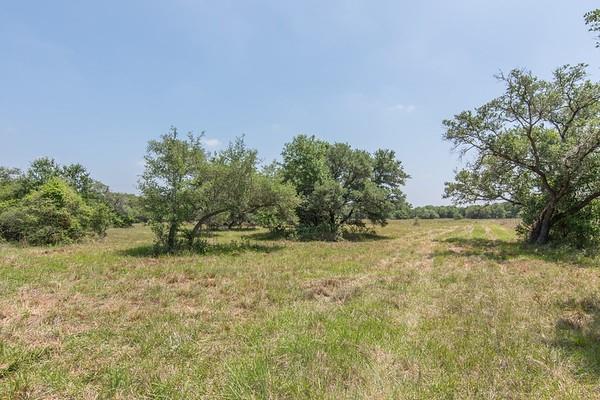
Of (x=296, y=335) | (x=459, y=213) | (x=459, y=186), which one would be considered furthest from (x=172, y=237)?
(x=459, y=213)

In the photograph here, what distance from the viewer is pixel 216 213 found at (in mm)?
18781

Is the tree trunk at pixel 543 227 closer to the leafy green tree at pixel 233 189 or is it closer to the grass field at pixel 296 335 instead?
the grass field at pixel 296 335

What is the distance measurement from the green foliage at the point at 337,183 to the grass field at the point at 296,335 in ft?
60.5

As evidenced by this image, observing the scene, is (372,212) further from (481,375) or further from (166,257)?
(481,375)

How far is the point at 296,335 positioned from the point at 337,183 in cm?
2441

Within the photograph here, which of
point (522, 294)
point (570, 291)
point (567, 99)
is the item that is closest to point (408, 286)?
point (522, 294)

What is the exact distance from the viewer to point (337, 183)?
29375 millimetres

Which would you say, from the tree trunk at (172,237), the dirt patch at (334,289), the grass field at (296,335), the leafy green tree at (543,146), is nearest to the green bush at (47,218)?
the tree trunk at (172,237)

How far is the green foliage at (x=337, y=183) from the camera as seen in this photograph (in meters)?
29.3

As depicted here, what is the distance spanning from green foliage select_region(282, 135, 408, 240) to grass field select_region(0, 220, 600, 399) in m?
18.4

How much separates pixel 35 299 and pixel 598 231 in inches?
1059

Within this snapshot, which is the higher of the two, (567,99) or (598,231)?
(567,99)

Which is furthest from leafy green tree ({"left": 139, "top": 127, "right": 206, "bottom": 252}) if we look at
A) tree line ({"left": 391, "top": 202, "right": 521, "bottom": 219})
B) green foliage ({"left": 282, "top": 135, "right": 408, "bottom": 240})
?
tree line ({"left": 391, "top": 202, "right": 521, "bottom": 219})

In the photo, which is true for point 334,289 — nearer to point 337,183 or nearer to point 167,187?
point 167,187
